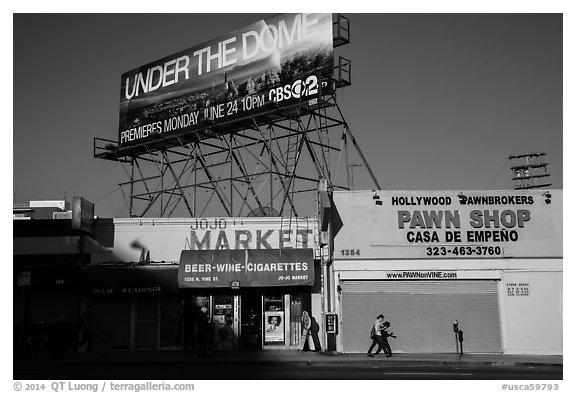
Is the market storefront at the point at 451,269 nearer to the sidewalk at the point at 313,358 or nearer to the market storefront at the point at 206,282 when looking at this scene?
the sidewalk at the point at 313,358

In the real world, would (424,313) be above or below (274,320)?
above

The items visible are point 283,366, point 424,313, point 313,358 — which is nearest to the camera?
point 283,366

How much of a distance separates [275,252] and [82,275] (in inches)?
302

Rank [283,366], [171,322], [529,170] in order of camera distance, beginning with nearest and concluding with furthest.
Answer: [283,366] → [171,322] → [529,170]

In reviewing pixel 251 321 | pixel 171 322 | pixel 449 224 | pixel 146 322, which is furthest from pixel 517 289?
pixel 146 322

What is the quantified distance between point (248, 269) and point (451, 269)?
7.79 meters

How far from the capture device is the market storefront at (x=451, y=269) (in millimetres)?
23641

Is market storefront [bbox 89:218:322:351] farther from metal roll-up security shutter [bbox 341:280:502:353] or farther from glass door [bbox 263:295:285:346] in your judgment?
metal roll-up security shutter [bbox 341:280:502:353]

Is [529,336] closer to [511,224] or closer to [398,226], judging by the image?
[511,224]

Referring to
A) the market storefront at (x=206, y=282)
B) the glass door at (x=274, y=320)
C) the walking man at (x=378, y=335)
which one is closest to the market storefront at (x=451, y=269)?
the walking man at (x=378, y=335)

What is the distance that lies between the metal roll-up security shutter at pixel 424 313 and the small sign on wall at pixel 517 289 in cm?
48

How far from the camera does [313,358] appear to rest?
21062mm

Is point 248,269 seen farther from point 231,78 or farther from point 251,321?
point 231,78

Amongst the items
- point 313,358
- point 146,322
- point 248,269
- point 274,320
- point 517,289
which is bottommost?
point 313,358
